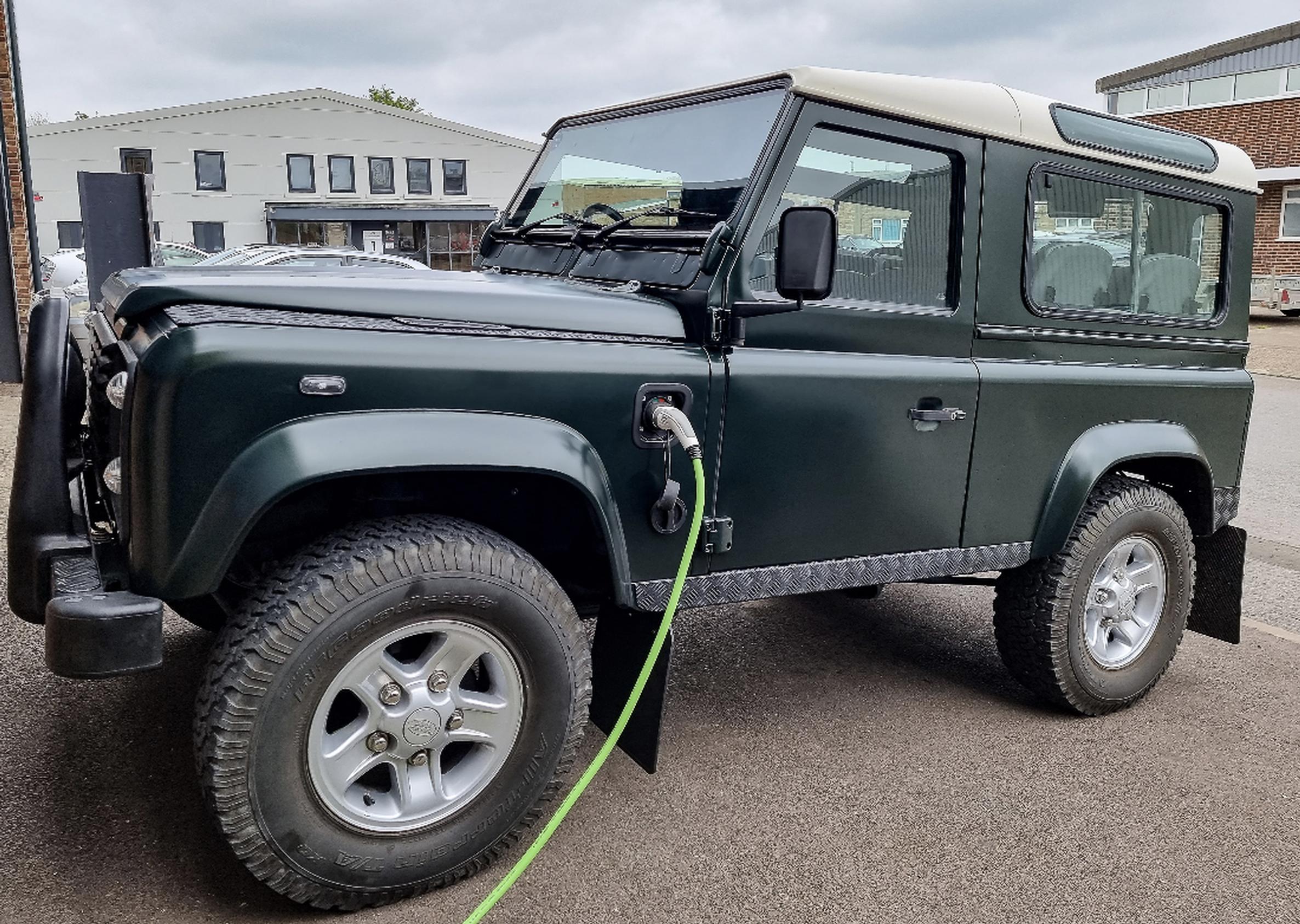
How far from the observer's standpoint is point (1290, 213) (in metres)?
28.0

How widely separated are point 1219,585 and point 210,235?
40788mm

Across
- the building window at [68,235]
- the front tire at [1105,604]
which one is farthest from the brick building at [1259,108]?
the building window at [68,235]

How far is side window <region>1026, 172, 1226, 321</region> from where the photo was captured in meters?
3.64

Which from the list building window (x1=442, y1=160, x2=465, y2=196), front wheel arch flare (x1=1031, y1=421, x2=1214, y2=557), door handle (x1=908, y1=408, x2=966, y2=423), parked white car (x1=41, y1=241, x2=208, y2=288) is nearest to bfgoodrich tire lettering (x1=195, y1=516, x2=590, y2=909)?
door handle (x1=908, y1=408, x2=966, y2=423)

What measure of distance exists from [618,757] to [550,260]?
5.50ft

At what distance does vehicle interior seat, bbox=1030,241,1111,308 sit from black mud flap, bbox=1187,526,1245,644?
126 cm

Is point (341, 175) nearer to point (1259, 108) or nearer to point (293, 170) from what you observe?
point (293, 170)

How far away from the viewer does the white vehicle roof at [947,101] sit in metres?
3.14

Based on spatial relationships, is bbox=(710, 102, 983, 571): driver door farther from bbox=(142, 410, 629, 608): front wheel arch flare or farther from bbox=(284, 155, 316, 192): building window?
bbox=(284, 155, 316, 192): building window

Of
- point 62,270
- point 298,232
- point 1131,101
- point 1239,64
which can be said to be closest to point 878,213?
point 62,270

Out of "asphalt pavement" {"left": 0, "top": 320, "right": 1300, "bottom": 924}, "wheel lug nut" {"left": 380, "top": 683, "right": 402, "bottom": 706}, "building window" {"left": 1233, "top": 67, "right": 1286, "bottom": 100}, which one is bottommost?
"asphalt pavement" {"left": 0, "top": 320, "right": 1300, "bottom": 924}

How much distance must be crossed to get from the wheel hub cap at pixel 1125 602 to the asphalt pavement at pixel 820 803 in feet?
0.84

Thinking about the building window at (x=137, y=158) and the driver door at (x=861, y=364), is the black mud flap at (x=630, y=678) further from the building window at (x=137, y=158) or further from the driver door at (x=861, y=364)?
the building window at (x=137, y=158)

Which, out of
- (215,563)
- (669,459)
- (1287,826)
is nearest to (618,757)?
(669,459)
